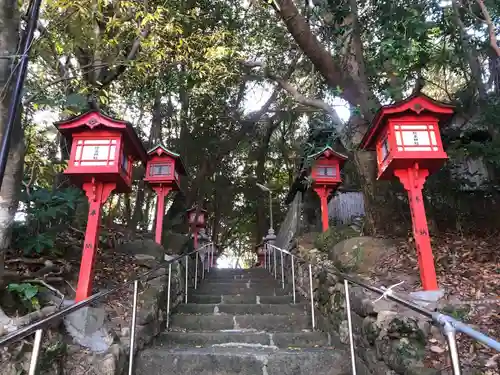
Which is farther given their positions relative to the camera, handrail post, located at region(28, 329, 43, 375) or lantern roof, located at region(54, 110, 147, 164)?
lantern roof, located at region(54, 110, 147, 164)

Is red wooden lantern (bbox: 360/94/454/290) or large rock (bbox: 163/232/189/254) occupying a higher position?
red wooden lantern (bbox: 360/94/454/290)

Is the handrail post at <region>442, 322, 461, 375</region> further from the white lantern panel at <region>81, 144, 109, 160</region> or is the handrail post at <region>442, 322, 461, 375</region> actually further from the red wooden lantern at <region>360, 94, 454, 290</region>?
the white lantern panel at <region>81, 144, 109, 160</region>

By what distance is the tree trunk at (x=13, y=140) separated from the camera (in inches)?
131

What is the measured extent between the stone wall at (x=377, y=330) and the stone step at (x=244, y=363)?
0.29 m

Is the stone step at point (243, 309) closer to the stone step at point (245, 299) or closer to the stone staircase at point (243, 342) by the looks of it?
the stone staircase at point (243, 342)

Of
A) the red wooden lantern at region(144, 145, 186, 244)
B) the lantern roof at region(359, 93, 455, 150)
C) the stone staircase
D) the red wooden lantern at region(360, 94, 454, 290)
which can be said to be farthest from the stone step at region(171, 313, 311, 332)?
the red wooden lantern at region(144, 145, 186, 244)

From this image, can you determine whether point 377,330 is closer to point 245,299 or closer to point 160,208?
point 245,299

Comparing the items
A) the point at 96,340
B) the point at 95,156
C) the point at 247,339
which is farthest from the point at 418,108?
the point at 96,340

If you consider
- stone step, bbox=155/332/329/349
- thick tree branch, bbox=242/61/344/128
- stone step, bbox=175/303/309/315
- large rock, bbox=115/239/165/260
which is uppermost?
thick tree branch, bbox=242/61/344/128

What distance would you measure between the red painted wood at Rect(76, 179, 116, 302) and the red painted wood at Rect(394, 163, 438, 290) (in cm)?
350

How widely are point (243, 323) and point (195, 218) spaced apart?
647 centimetres

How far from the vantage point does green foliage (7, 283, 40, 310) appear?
3.49 meters

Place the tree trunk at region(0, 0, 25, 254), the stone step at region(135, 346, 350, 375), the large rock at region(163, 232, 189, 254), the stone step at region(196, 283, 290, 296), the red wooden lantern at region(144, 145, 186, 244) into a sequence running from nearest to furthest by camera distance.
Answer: the tree trunk at region(0, 0, 25, 254)
the stone step at region(135, 346, 350, 375)
the stone step at region(196, 283, 290, 296)
the red wooden lantern at region(144, 145, 186, 244)
the large rock at region(163, 232, 189, 254)

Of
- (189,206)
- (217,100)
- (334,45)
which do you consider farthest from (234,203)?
(334,45)
